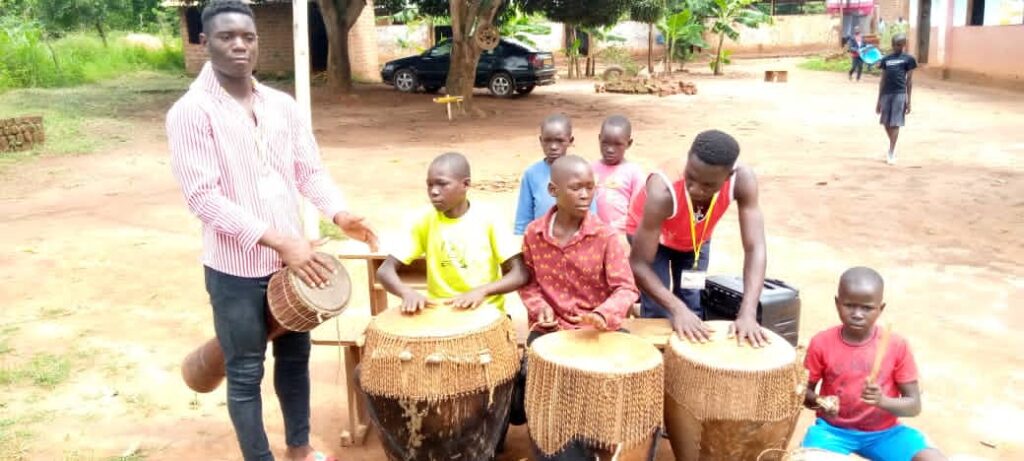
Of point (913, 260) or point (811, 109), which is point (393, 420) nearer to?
point (913, 260)

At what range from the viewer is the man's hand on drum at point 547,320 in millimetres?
3174

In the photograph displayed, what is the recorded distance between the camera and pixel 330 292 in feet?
9.56

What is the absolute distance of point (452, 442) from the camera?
2959 mm

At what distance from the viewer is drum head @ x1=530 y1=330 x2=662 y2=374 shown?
268 centimetres

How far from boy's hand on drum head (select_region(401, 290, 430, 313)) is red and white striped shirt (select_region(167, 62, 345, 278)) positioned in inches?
17.8

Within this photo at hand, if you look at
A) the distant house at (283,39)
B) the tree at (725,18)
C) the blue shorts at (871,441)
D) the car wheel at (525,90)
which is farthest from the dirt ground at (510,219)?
the tree at (725,18)

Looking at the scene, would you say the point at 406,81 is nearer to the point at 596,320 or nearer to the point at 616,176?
the point at 616,176

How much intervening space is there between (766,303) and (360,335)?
1786mm

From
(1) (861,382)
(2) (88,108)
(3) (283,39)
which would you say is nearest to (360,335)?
(1) (861,382)

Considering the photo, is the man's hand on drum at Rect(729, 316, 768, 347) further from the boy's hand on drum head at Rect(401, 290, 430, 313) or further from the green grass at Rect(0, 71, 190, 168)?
the green grass at Rect(0, 71, 190, 168)

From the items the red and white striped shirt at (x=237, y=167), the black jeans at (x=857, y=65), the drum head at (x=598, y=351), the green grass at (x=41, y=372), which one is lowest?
the green grass at (x=41, y=372)

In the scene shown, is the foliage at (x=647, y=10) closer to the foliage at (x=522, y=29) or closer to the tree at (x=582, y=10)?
the tree at (x=582, y=10)

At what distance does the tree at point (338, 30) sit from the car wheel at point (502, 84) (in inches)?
133

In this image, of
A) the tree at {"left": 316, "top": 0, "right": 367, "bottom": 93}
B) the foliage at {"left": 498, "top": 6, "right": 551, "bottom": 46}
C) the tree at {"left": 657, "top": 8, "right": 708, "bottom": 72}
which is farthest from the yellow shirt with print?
the foliage at {"left": 498, "top": 6, "right": 551, "bottom": 46}
